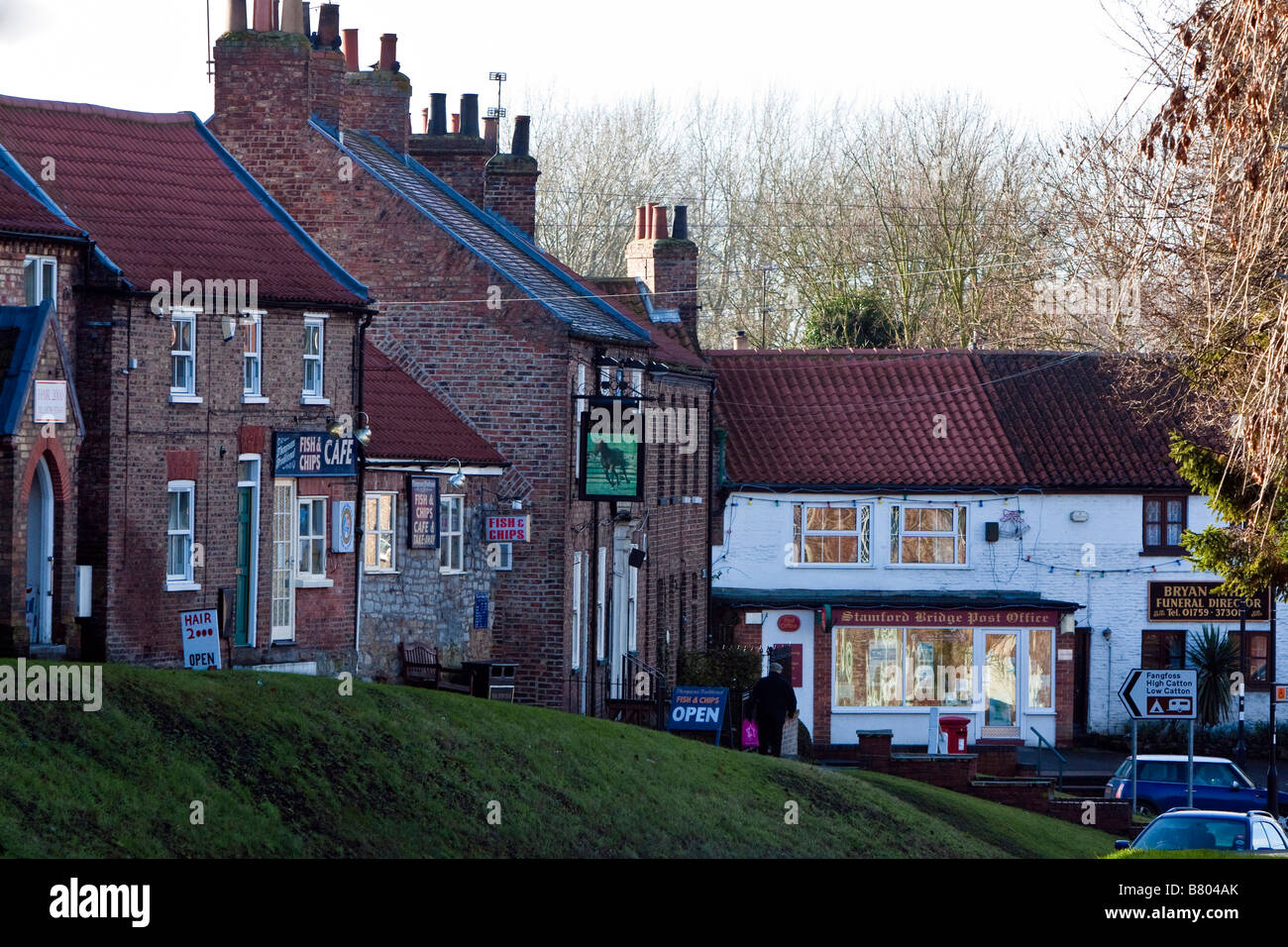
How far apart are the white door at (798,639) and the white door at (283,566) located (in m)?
15.8

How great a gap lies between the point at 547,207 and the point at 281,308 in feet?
106

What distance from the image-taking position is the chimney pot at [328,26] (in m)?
34.4

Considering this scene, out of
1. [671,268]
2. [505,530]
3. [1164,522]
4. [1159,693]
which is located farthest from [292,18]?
[1164,522]

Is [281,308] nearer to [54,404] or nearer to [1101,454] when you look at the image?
[54,404]

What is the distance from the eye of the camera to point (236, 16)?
3131cm

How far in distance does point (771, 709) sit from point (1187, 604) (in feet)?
51.3

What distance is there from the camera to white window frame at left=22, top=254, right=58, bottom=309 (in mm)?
24234

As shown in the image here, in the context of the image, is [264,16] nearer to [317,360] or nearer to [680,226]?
[317,360]

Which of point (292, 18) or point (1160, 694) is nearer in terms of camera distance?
point (1160, 694)

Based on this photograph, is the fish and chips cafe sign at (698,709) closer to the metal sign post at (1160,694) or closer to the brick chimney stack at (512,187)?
the metal sign post at (1160,694)

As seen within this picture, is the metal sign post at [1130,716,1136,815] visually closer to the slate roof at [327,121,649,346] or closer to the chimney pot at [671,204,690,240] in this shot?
the slate roof at [327,121,649,346]

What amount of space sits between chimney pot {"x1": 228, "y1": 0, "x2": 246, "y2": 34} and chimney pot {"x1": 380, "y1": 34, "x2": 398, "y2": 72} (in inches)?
250

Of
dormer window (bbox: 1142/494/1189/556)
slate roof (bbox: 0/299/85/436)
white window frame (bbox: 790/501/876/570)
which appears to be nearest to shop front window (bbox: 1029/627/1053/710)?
dormer window (bbox: 1142/494/1189/556)
